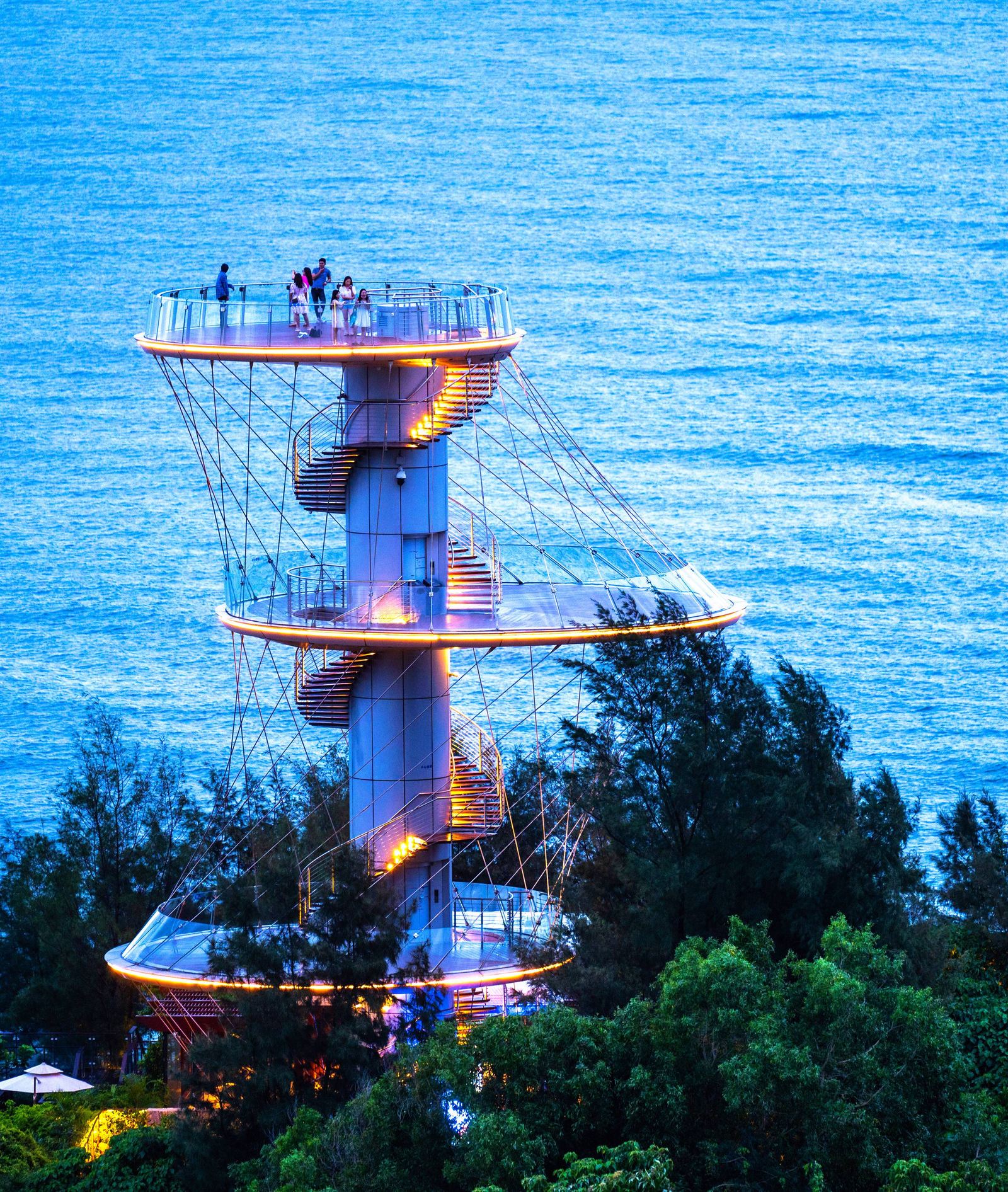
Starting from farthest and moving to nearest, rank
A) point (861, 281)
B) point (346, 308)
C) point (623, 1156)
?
1. point (861, 281)
2. point (346, 308)
3. point (623, 1156)

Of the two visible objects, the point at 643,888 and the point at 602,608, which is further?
the point at 602,608

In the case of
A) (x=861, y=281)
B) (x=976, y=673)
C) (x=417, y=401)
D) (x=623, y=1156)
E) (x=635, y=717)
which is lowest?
(x=623, y=1156)

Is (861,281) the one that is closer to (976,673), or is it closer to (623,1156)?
(976,673)

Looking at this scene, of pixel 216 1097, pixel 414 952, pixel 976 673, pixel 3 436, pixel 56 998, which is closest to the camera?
pixel 216 1097

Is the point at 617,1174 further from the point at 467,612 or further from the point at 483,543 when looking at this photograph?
the point at 483,543

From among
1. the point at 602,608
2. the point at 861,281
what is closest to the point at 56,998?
the point at 602,608

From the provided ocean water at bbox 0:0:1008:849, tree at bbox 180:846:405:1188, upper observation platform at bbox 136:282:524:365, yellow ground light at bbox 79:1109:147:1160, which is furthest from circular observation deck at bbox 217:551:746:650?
ocean water at bbox 0:0:1008:849
